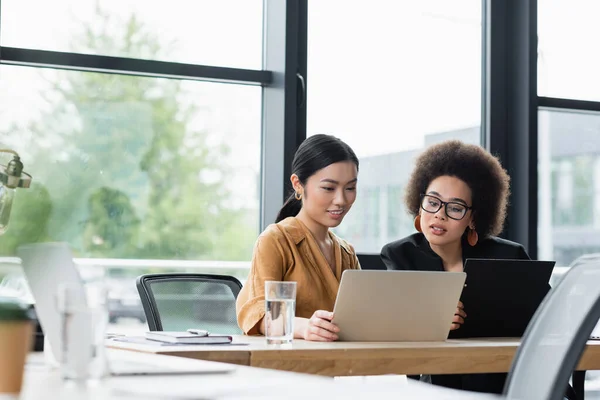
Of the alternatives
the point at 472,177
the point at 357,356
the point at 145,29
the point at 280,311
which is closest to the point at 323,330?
the point at 280,311

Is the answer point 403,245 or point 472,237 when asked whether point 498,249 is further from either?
point 403,245

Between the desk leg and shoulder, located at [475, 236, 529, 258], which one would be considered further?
shoulder, located at [475, 236, 529, 258]

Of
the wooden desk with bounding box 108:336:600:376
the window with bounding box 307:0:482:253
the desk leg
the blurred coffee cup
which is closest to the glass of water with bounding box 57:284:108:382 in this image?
the blurred coffee cup

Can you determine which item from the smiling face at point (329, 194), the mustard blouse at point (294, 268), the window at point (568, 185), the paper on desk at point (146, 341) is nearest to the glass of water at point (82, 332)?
the paper on desk at point (146, 341)

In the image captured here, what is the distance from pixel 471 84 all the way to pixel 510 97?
212 mm

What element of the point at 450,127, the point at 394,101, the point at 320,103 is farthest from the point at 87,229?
the point at 450,127

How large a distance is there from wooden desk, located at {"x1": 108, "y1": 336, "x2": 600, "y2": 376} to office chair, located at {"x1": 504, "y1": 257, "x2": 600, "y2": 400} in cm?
53

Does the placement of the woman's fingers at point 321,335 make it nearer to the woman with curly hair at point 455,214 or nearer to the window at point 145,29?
the woman with curly hair at point 455,214

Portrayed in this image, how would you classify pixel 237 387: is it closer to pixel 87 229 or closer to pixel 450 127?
pixel 87 229

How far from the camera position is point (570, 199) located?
4.45 metres

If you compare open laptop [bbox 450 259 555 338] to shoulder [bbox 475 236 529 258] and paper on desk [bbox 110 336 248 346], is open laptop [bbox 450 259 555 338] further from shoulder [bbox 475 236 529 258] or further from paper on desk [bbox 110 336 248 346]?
paper on desk [bbox 110 336 248 346]

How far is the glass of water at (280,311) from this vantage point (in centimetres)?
201

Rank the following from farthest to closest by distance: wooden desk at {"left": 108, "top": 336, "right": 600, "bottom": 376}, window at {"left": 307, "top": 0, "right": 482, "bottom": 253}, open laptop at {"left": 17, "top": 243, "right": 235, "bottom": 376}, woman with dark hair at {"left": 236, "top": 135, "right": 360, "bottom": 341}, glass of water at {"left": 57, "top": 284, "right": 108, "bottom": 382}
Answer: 1. window at {"left": 307, "top": 0, "right": 482, "bottom": 253}
2. woman with dark hair at {"left": 236, "top": 135, "right": 360, "bottom": 341}
3. wooden desk at {"left": 108, "top": 336, "right": 600, "bottom": 376}
4. open laptop at {"left": 17, "top": 243, "right": 235, "bottom": 376}
5. glass of water at {"left": 57, "top": 284, "right": 108, "bottom": 382}

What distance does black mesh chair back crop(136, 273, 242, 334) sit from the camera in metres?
2.57
